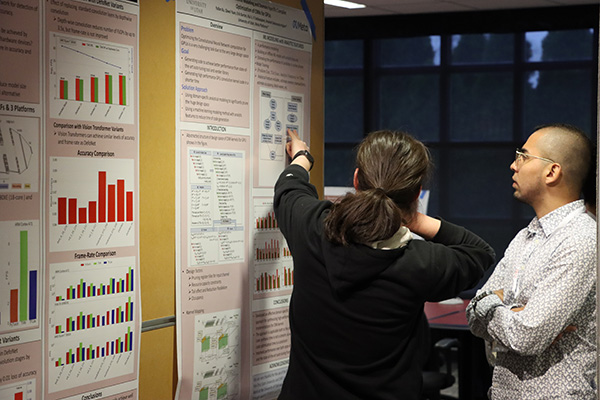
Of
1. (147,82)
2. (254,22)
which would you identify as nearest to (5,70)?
(147,82)

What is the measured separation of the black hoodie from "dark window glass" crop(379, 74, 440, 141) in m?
5.54

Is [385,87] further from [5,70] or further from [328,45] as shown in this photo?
[5,70]

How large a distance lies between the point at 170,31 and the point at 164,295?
2.39 ft

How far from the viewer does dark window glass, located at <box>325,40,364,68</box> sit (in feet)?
24.4

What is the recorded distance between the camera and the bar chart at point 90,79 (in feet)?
5.09

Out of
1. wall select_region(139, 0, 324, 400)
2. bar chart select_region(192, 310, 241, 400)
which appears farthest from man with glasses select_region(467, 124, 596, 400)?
wall select_region(139, 0, 324, 400)

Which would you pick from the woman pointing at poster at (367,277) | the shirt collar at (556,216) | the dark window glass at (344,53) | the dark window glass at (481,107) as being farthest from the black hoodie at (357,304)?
the dark window glass at (344,53)

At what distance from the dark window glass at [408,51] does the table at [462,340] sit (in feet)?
10.7

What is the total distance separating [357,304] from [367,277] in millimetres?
85

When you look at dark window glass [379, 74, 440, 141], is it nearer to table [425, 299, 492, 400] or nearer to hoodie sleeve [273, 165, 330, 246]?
table [425, 299, 492, 400]

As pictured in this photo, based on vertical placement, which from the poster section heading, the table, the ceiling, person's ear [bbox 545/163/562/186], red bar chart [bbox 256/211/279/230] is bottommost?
the table

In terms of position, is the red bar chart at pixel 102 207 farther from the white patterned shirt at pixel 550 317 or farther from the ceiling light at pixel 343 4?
the ceiling light at pixel 343 4

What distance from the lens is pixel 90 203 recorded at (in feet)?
5.35

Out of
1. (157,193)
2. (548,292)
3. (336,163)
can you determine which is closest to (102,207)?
(157,193)
